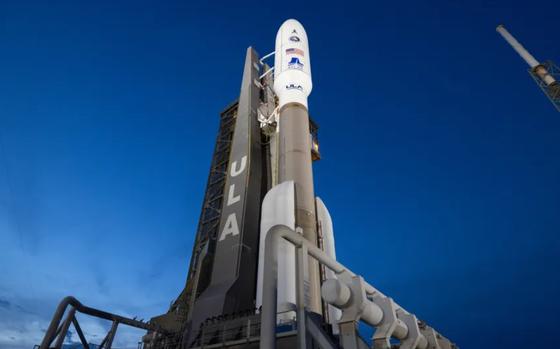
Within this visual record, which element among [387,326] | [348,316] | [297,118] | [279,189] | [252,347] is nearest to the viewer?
[348,316]

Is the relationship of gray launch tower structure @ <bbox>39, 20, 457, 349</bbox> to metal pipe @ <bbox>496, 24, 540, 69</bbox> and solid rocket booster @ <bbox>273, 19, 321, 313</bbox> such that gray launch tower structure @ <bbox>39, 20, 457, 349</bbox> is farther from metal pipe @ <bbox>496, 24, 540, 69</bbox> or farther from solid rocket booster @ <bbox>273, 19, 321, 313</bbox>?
metal pipe @ <bbox>496, 24, 540, 69</bbox>

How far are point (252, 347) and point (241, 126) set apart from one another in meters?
13.7

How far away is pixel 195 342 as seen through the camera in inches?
518

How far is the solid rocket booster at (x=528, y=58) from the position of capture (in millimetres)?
27750

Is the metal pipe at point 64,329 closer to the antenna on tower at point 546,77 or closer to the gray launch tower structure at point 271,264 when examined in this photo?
the gray launch tower structure at point 271,264

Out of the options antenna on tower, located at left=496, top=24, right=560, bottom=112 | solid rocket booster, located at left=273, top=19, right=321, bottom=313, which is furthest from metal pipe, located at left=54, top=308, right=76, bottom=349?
antenna on tower, located at left=496, top=24, right=560, bottom=112

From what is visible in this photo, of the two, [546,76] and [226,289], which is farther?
[546,76]

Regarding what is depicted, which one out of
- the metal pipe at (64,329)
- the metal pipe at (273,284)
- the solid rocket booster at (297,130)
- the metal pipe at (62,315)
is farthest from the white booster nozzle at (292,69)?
the metal pipe at (64,329)

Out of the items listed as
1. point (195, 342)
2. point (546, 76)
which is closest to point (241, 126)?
point (195, 342)

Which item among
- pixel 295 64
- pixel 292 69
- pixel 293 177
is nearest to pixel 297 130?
pixel 293 177

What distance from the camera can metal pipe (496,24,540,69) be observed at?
2967 centimetres

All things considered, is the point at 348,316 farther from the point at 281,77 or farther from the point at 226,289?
the point at 281,77

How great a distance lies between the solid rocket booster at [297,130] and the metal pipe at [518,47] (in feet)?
67.6

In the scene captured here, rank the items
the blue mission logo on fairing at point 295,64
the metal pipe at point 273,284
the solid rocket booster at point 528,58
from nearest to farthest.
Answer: the metal pipe at point 273,284 < the blue mission logo on fairing at point 295,64 < the solid rocket booster at point 528,58
